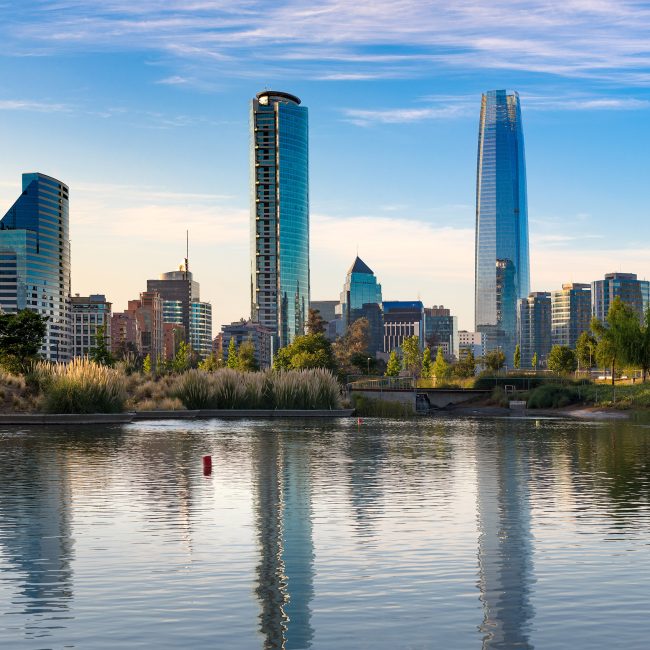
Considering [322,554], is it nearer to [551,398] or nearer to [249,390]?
[249,390]

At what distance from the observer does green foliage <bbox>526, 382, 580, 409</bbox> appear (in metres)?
72.8

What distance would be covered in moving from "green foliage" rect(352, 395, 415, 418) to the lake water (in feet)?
104

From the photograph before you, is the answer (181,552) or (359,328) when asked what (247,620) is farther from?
(359,328)

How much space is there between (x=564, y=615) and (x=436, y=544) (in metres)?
3.54

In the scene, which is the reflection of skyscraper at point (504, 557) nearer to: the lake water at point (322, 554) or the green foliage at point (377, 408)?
the lake water at point (322, 554)

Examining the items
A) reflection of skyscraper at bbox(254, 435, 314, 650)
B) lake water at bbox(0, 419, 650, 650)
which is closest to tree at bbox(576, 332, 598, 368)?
lake water at bbox(0, 419, 650, 650)

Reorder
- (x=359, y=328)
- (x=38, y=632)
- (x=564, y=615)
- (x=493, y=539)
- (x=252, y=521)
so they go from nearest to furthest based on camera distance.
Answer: (x=38, y=632), (x=564, y=615), (x=493, y=539), (x=252, y=521), (x=359, y=328)

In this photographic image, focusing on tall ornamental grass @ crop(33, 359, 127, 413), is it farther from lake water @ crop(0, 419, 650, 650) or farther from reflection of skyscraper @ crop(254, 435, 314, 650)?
reflection of skyscraper @ crop(254, 435, 314, 650)

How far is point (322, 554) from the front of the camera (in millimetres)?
11539

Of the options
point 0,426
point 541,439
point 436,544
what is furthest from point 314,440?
point 436,544

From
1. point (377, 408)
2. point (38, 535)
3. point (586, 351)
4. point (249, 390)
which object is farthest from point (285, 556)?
point (586, 351)

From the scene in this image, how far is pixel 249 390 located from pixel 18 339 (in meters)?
11.7

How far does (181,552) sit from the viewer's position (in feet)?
38.2

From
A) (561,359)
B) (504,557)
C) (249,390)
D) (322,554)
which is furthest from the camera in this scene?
(561,359)
